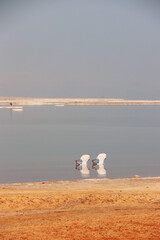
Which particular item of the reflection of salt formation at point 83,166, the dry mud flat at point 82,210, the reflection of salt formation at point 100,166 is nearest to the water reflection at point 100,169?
the reflection of salt formation at point 100,166

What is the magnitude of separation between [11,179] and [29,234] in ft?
32.5

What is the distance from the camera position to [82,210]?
406 inches

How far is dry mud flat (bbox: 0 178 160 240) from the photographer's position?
8102 mm

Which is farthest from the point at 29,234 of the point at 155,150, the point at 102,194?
the point at 155,150

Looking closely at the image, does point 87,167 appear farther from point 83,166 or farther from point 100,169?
point 100,169

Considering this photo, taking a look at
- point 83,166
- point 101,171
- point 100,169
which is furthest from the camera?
point 83,166

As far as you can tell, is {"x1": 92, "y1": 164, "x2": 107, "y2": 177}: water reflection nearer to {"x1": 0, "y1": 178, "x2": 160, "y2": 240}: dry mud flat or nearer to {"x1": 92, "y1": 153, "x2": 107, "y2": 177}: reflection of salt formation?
{"x1": 92, "y1": 153, "x2": 107, "y2": 177}: reflection of salt formation

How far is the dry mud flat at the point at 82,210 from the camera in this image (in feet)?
26.6

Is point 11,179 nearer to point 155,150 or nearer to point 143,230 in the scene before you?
point 143,230

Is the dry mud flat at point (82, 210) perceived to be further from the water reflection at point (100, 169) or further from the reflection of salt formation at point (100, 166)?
the reflection of salt formation at point (100, 166)

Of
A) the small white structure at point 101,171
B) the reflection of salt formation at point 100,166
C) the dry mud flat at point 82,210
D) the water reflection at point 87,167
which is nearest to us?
the dry mud flat at point 82,210

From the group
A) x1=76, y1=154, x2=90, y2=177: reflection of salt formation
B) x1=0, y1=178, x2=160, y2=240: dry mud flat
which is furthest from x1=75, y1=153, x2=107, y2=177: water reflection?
x1=0, y1=178, x2=160, y2=240: dry mud flat

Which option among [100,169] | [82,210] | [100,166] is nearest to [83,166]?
[100,166]

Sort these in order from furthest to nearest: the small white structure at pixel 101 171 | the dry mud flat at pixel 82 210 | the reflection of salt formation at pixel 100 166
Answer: the reflection of salt formation at pixel 100 166, the small white structure at pixel 101 171, the dry mud flat at pixel 82 210
